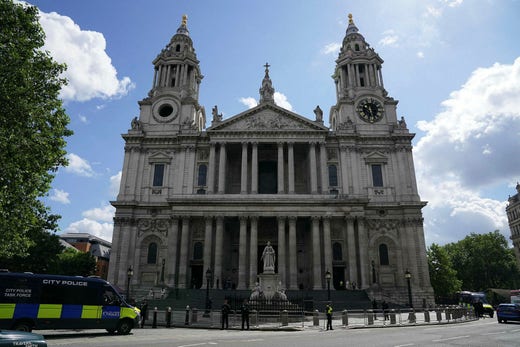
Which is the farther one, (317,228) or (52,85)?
(317,228)

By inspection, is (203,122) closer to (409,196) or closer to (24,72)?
A: (409,196)

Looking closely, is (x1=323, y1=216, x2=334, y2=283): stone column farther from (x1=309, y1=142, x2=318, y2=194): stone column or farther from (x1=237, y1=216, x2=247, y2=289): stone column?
(x1=237, y1=216, x2=247, y2=289): stone column

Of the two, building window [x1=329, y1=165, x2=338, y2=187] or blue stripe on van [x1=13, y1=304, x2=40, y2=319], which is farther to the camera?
building window [x1=329, y1=165, x2=338, y2=187]

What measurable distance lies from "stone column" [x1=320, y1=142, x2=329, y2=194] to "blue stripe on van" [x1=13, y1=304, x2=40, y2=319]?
3067 cm

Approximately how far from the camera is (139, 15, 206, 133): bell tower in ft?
151

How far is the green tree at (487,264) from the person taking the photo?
62844 mm

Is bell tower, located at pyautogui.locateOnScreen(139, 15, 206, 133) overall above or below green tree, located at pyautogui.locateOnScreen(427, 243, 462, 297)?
above

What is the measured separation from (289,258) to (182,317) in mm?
15463

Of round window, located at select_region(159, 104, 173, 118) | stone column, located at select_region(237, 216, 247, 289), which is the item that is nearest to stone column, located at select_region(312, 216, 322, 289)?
stone column, located at select_region(237, 216, 247, 289)

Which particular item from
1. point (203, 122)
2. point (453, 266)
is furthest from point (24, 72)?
point (453, 266)

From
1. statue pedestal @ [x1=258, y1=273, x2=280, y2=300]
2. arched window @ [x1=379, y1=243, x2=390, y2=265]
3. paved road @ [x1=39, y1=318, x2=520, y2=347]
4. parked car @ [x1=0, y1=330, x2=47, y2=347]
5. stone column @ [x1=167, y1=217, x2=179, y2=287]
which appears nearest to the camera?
parked car @ [x1=0, y1=330, x2=47, y2=347]

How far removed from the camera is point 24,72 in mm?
16516

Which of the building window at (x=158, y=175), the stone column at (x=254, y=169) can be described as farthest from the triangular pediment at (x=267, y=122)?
the building window at (x=158, y=175)

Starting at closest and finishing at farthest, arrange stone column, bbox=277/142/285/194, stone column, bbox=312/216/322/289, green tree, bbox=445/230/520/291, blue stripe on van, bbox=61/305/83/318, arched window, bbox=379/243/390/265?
blue stripe on van, bbox=61/305/83/318 < stone column, bbox=312/216/322/289 < arched window, bbox=379/243/390/265 < stone column, bbox=277/142/285/194 < green tree, bbox=445/230/520/291
